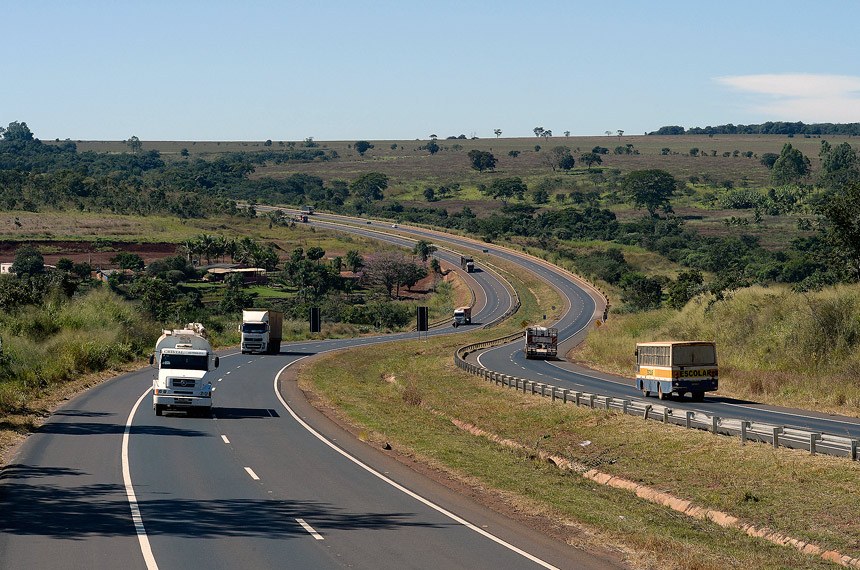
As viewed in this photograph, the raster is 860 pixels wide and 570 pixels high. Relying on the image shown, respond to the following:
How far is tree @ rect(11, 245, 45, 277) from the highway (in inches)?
3618

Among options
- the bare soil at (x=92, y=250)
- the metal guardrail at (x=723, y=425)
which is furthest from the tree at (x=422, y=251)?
the metal guardrail at (x=723, y=425)

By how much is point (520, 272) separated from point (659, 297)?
34.8 m

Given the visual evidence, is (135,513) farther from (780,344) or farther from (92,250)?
(92,250)

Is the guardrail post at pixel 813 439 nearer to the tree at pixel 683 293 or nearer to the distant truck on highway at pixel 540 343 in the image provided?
the distant truck on highway at pixel 540 343

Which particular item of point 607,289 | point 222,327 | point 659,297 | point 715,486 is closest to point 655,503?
point 715,486

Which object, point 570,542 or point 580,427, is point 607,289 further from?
point 570,542

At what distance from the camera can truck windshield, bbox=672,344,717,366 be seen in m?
47.7

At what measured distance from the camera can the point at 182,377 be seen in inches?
1556

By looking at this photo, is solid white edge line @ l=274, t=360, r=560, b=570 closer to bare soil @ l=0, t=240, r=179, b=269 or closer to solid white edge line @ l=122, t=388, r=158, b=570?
solid white edge line @ l=122, t=388, r=158, b=570

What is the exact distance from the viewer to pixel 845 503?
78.5 feet

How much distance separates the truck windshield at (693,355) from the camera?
156 feet

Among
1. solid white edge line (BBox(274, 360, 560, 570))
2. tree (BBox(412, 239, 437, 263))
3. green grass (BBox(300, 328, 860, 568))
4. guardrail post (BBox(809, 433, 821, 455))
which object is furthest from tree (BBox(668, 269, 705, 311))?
tree (BBox(412, 239, 437, 263))

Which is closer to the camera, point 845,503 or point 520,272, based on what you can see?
point 845,503

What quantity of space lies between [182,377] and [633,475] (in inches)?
678
